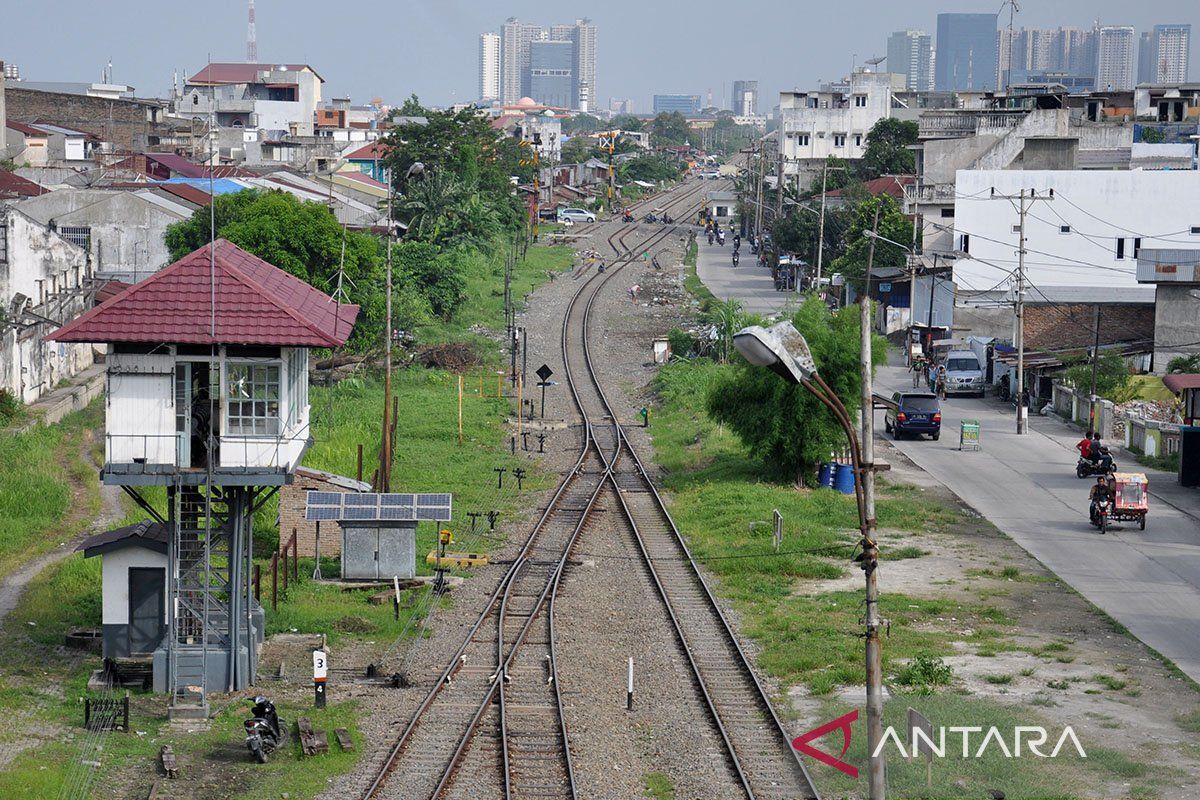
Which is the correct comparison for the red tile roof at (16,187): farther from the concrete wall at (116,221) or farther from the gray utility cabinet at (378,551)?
the gray utility cabinet at (378,551)

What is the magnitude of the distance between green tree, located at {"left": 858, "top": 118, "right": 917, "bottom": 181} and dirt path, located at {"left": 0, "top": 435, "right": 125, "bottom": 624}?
219ft

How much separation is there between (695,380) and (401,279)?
14.3 m

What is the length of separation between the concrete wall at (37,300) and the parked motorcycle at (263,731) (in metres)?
25.0

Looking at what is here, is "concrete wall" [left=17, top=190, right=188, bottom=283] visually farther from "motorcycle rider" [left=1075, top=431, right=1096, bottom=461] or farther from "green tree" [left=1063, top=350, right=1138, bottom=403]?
"motorcycle rider" [left=1075, top=431, right=1096, bottom=461]

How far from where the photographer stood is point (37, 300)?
4559 centimetres

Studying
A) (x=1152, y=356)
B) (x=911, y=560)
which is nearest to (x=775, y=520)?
(x=911, y=560)

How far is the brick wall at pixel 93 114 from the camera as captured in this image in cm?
9850

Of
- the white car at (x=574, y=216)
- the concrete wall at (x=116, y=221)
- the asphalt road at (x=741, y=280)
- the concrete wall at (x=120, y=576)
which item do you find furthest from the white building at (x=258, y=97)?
the concrete wall at (x=120, y=576)

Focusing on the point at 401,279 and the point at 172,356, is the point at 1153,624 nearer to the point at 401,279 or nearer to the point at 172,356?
the point at 172,356

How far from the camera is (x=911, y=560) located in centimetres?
2702

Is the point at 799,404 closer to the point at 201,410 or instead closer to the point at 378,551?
the point at 378,551

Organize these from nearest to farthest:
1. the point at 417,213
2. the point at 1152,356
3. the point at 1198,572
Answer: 1. the point at 1198,572
2. the point at 1152,356
3. the point at 417,213

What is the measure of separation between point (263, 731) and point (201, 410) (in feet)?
15.1

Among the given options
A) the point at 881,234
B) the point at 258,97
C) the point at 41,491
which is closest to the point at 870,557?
the point at 41,491
